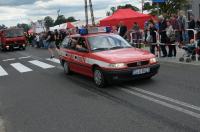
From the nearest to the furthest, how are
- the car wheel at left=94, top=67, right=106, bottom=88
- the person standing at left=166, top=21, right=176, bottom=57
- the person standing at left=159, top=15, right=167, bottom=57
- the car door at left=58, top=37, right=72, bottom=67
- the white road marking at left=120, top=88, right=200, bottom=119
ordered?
the white road marking at left=120, top=88, right=200, bottom=119
the car wheel at left=94, top=67, right=106, bottom=88
the car door at left=58, top=37, right=72, bottom=67
the person standing at left=166, top=21, right=176, bottom=57
the person standing at left=159, top=15, right=167, bottom=57

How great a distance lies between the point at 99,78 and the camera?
1031 cm

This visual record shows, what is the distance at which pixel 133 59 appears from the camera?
9875mm

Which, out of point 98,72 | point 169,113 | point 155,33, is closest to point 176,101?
point 169,113

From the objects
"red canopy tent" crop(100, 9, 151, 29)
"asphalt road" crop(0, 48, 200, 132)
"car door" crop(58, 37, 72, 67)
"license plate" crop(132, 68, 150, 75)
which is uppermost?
"red canopy tent" crop(100, 9, 151, 29)

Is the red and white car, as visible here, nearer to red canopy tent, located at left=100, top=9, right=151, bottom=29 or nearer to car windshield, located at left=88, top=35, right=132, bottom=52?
car windshield, located at left=88, top=35, right=132, bottom=52

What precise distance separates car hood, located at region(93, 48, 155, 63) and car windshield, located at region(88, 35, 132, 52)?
1.31ft

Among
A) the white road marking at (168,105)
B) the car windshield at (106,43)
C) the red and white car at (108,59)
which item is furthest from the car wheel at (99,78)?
the white road marking at (168,105)

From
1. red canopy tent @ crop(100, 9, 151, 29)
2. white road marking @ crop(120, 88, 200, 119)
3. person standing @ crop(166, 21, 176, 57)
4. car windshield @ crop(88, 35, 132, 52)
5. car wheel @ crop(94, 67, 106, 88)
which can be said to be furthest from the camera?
red canopy tent @ crop(100, 9, 151, 29)

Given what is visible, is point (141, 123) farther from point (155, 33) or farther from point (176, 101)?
point (155, 33)

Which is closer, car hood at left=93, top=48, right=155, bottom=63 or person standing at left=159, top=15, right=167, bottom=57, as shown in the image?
car hood at left=93, top=48, right=155, bottom=63

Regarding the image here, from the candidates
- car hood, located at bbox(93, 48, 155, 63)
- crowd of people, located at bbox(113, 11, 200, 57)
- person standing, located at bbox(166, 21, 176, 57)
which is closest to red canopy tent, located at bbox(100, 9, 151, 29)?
crowd of people, located at bbox(113, 11, 200, 57)

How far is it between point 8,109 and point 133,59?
352cm

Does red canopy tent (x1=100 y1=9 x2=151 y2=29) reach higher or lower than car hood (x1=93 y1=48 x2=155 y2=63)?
higher

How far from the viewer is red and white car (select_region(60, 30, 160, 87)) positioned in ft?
32.1
